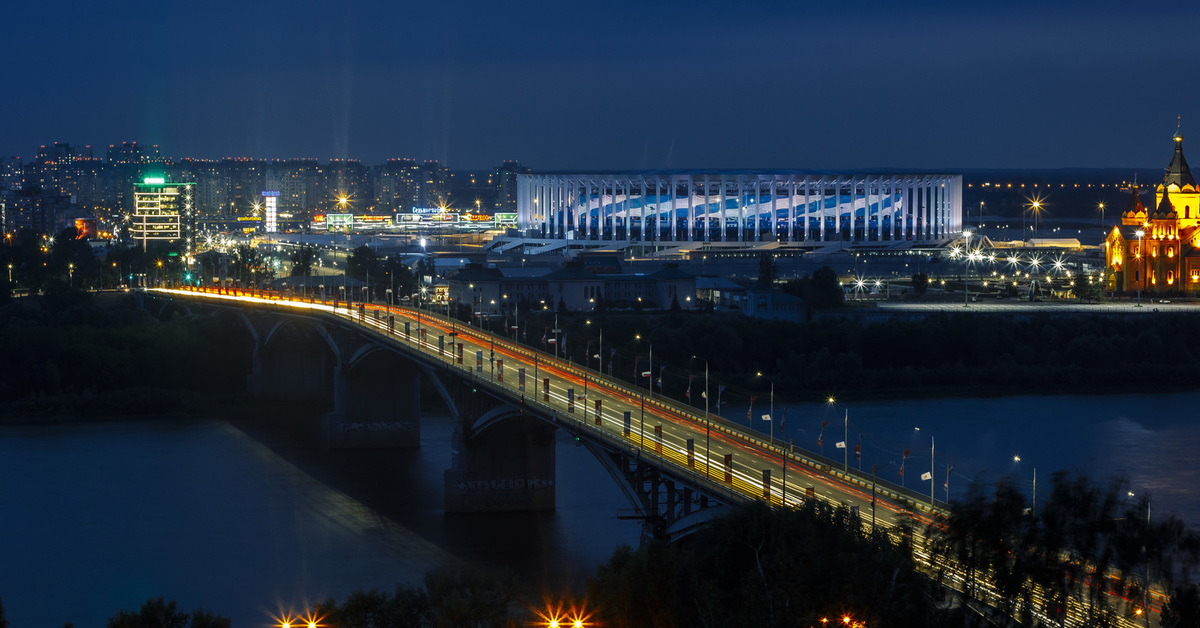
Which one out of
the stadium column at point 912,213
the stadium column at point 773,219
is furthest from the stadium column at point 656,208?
the stadium column at point 912,213

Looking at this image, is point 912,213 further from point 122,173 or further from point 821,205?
point 122,173

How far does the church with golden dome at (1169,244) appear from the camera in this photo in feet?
166

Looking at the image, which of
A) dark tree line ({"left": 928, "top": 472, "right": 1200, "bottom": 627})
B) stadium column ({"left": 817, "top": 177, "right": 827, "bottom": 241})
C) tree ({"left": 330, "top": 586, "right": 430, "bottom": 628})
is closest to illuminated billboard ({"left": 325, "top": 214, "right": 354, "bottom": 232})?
stadium column ({"left": 817, "top": 177, "right": 827, "bottom": 241})

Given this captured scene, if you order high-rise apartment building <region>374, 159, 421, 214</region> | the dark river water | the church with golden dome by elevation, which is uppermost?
high-rise apartment building <region>374, 159, 421, 214</region>

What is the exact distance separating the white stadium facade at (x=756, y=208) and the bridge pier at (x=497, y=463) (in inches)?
1817

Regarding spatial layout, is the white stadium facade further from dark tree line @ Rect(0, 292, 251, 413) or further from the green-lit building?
dark tree line @ Rect(0, 292, 251, 413)

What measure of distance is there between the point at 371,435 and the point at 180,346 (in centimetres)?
1322

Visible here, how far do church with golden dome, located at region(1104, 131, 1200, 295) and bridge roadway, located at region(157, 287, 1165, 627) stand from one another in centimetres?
2771

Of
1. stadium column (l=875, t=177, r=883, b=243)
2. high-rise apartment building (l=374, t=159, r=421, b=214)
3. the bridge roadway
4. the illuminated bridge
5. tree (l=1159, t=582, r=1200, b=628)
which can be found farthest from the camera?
high-rise apartment building (l=374, t=159, r=421, b=214)

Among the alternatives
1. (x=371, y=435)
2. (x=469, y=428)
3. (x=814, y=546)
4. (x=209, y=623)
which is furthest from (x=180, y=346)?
(x=814, y=546)

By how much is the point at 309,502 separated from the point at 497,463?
3107 mm

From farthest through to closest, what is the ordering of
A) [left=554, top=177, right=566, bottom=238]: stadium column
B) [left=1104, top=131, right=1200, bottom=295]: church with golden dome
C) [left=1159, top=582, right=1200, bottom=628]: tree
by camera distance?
[left=554, top=177, right=566, bottom=238]: stadium column < [left=1104, top=131, right=1200, bottom=295]: church with golden dome < [left=1159, top=582, right=1200, bottom=628]: tree

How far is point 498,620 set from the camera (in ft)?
48.4

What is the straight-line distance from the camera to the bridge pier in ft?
76.5
